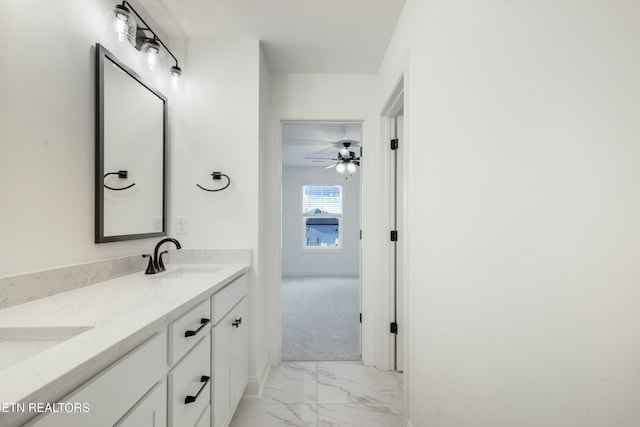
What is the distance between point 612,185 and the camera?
0.52 m

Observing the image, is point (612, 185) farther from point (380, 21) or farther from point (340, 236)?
point (340, 236)

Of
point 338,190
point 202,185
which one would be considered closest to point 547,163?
point 202,185

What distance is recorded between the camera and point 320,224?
6.66 m

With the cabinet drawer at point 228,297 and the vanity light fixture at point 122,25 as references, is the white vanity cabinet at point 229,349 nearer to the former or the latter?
the cabinet drawer at point 228,297

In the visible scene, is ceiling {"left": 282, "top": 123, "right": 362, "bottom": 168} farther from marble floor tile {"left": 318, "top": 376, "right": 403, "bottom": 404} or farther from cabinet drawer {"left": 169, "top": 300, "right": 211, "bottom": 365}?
cabinet drawer {"left": 169, "top": 300, "right": 211, "bottom": 365}

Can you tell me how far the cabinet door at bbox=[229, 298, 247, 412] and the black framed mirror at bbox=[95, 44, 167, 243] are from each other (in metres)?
0.74

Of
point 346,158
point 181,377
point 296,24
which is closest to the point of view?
point 181,377

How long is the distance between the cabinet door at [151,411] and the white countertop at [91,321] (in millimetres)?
170

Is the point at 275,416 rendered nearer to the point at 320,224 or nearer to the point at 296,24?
the point at 296,24

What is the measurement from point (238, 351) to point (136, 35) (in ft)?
6.35

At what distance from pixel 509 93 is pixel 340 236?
5902mm

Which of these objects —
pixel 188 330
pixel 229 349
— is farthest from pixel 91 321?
pixel 229 349

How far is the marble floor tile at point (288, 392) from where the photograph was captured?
1943mm

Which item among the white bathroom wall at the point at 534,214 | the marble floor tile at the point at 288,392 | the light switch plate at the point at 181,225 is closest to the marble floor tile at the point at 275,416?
the marble floor tile at the point at 288,392
